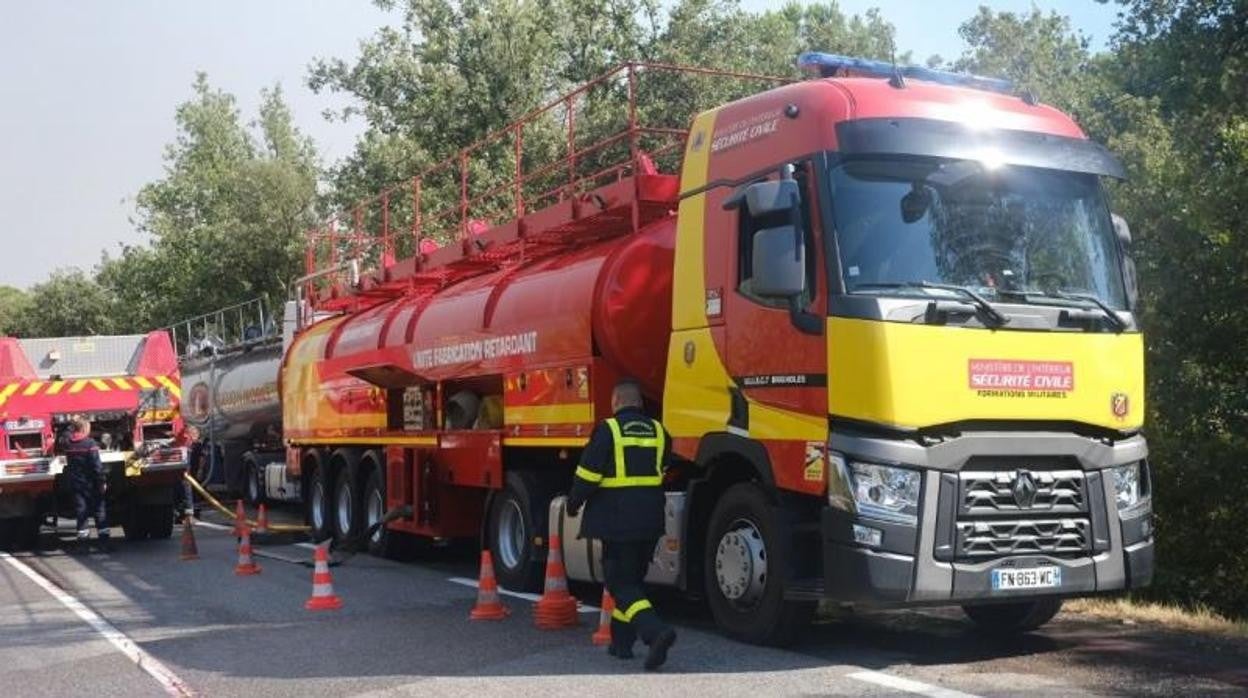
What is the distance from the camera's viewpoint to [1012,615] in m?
8.73

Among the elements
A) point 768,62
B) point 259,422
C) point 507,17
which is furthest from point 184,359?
point 768,62

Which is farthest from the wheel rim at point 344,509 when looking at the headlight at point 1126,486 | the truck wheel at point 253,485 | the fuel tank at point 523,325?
the headlight at point 1126,486

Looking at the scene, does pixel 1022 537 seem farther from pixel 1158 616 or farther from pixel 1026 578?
pixel 1158 616

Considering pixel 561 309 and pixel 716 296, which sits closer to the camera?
pixel 716 296

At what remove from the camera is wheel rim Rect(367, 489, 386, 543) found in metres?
14.7

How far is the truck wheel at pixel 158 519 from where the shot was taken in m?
17.9

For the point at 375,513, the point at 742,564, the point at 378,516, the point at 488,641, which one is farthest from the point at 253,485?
the point at 742,564

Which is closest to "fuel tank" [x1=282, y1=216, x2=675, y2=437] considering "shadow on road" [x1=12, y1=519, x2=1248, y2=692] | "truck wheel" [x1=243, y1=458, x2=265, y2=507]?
"shadow on road" [x1=12, y1=519, x2=1248, y2=692]

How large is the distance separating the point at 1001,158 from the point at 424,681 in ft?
14.9

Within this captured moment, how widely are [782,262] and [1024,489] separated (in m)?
1.88

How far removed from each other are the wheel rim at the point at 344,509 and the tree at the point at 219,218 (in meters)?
27.3

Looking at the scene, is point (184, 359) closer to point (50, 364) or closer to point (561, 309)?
point (50, 364)

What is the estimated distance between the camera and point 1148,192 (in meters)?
14.5

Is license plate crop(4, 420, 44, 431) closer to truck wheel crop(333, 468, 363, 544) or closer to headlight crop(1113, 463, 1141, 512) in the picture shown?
truck wheel crop(333, 468, 363, 544)
